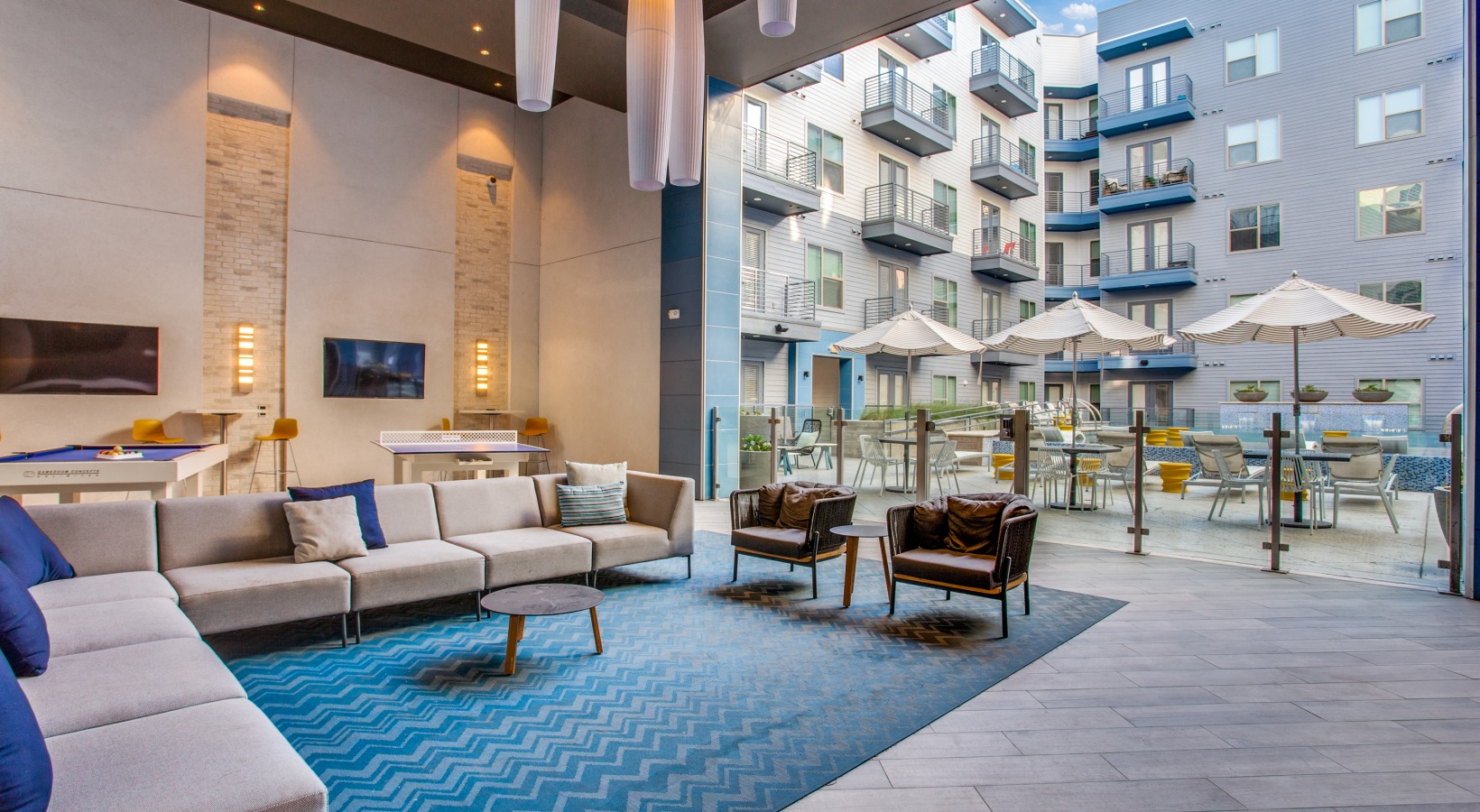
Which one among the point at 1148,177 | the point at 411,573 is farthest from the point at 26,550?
the point at 1148,177

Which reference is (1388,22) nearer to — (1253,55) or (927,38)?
(1253,55)

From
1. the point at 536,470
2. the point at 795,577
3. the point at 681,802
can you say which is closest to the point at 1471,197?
the point at 795,577

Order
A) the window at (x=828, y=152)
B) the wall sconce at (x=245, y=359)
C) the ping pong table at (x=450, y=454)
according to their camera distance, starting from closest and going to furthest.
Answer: the ping pong table at (x=450, y=454)
the wall sconce at (x=245, y=359)
the window at (x=828, y=152)

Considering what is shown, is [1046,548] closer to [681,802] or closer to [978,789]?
[978,789]

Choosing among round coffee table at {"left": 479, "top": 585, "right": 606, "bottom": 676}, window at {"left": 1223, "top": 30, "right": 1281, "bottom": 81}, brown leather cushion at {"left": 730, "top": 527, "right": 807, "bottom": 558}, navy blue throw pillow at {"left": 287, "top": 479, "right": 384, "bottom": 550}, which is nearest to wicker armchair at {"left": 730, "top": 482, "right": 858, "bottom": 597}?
brown leather cushion at {"left": 730, "top": 527, "right": 807, "bottom": 558}

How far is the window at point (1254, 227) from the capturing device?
14.5 meters

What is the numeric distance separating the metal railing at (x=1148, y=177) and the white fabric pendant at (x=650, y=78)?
1624 cm

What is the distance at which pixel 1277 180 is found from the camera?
14.4 metres

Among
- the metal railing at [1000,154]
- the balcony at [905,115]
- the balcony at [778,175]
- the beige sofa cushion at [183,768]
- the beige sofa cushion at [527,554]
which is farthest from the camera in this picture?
the metal railing at [1000,154]

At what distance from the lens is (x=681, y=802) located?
2443 mm

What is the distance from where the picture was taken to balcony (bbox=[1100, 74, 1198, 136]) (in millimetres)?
15703

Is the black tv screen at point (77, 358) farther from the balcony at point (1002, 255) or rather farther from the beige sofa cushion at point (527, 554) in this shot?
the balcony at point (1002, 255)

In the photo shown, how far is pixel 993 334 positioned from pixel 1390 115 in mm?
8617

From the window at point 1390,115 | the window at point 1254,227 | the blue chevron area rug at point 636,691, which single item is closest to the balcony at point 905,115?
the window at point 1254,227
